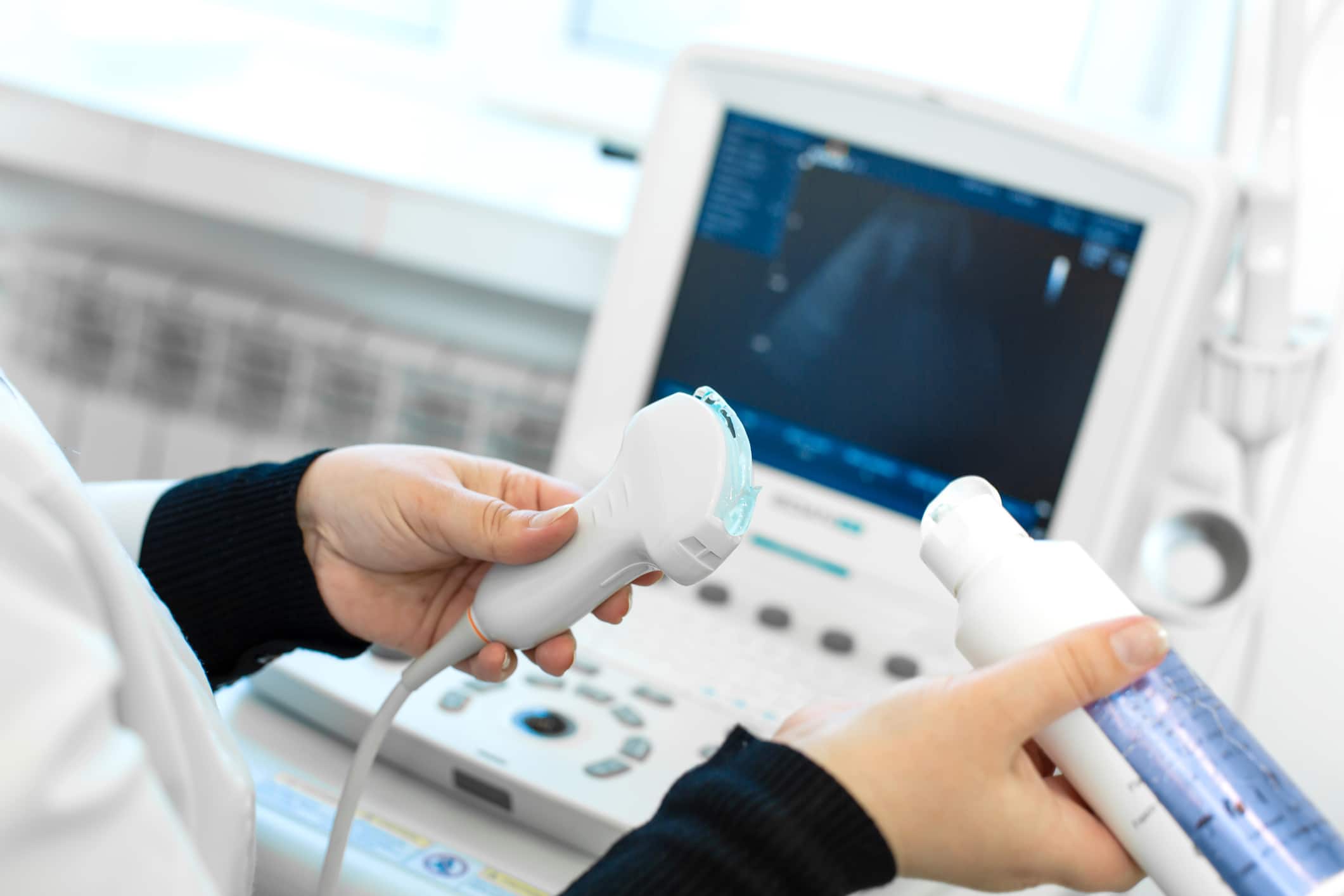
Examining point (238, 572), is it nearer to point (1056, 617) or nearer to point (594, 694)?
point (594, 694)

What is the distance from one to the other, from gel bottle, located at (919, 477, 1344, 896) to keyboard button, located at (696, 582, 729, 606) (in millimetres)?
419

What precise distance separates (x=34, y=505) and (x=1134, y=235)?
68cm

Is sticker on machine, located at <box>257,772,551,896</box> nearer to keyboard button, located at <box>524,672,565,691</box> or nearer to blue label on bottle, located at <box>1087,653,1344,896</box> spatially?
keyboard button, located at <box>524,672,565,691</box>

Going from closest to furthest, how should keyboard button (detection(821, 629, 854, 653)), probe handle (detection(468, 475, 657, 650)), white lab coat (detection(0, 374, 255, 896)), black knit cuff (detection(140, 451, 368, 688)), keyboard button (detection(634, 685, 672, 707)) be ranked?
white lab coat (detection(0, 374, 255, 896)) < probe handle (detection(468, 475, 657, 650)) < black knit cuff (detection(140, 451, 368, 688)) < keyboard button (detection(634, 685, 672, 707)) < keyboard button (detection(821, 629, 854, 653))

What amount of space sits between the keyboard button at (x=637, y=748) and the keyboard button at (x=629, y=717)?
2cm

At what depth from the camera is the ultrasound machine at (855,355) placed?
0.79 meters

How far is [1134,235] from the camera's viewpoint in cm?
80

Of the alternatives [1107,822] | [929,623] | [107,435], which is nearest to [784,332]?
[929,623]

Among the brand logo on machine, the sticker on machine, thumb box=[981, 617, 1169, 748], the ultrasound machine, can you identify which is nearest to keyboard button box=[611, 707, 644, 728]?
the ultrasound machine

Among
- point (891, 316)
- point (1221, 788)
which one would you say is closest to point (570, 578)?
point (1221, 788)

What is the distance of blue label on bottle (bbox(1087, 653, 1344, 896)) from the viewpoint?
423 millimetres

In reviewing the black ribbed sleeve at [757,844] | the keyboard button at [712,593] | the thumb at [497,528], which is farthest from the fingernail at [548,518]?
the keyboard button at [712,593]

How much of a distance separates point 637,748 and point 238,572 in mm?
246

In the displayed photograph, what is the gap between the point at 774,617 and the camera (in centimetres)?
88
